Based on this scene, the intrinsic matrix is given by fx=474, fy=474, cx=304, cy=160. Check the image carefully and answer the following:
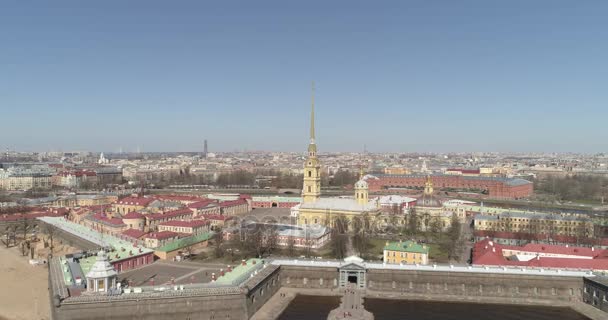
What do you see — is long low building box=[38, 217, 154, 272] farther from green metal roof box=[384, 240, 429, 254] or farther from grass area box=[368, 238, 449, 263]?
grass area box=[368, 238, 449, 263]

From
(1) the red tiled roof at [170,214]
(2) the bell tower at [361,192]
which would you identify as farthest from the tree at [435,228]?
(1) the red tiled roof at [170,214]

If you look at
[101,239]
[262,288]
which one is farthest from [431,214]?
[101,239]

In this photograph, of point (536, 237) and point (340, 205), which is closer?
point (536, 237)

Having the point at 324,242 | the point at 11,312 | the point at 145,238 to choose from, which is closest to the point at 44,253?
the point at 145,238

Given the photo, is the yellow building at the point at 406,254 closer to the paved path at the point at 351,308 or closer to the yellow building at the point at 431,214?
the paved path at the point at 351,308

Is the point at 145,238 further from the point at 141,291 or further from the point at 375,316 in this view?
the point at 375,316

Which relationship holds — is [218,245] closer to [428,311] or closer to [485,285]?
[428,311]
